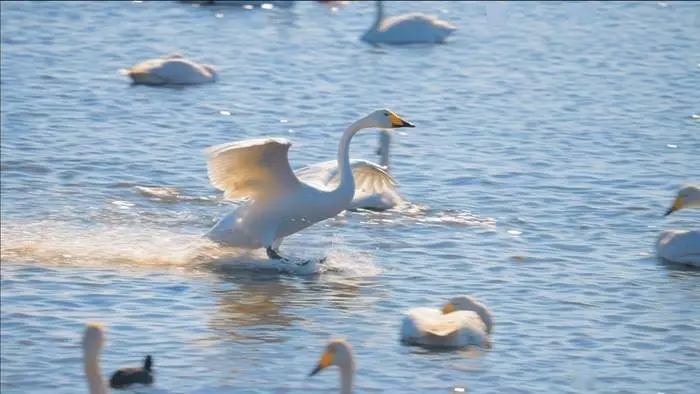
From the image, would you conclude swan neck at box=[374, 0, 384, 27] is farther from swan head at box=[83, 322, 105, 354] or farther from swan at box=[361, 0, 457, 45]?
swan head at box=[83, 322, 105, 354]

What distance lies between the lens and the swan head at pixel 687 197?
14000 mm

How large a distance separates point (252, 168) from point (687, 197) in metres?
3.48

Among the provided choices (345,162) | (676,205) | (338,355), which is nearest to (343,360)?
(338,355)

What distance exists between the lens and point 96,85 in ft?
67.3

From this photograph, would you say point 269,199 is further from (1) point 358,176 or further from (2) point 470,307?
(2) point 470,307

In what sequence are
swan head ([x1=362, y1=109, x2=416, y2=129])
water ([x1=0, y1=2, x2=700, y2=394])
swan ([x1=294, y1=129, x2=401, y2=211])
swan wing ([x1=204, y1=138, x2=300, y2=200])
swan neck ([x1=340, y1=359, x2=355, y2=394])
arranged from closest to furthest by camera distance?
swan neck ([x1=340, y1=359, x2=355, y2=394]), water ([x1=0, y1=2, x2=700, y2=394]), swan wing ([x1=204, y1=138, x2=300, y2=200]), swan head ([x1=362, y1=109, x2=416, y2=129]), swan ([x1=294, y1=129, x2=401, y2=211])

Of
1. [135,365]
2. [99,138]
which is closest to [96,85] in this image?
[99,138]

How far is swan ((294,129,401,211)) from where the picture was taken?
14.1m

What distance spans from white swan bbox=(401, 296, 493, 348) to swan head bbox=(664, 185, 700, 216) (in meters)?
3.38

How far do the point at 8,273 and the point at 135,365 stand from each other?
2.12 metres

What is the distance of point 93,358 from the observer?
8.40m

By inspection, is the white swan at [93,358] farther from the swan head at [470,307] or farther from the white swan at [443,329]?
the swan head at [470,307]

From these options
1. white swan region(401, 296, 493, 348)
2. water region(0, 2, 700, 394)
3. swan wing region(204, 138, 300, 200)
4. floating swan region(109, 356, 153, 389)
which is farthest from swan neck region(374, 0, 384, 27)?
floating swan region(109, 356, 153, 389)

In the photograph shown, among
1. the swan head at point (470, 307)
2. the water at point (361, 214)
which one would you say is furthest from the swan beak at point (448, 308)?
the water at point (361, 214)
